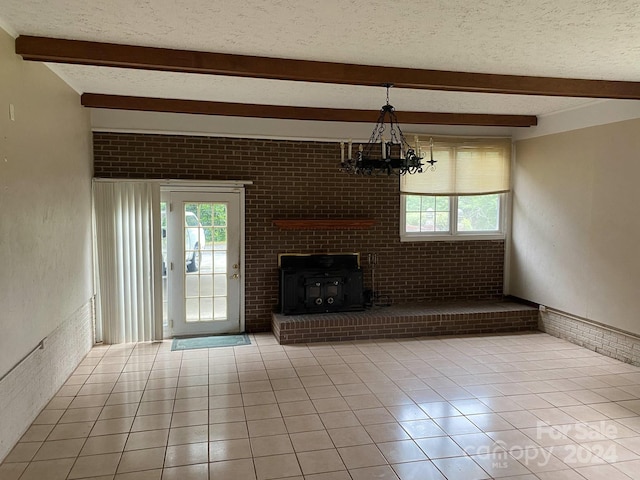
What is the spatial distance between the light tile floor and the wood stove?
0.72 meters

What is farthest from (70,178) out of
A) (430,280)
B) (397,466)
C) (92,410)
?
(430,280)

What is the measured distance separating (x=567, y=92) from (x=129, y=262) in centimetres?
501

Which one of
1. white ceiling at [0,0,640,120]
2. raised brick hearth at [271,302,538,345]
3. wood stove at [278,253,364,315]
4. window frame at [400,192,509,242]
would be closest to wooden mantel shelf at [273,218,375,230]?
wood stove at [278,253,364,315]

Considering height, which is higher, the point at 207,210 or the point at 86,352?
the point at 207,210

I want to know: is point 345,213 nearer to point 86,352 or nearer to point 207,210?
point 207,210

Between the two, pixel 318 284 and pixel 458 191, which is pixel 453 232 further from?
pixel 318 284

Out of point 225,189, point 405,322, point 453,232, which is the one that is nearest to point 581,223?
point 453,232

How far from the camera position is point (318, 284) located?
5949mm

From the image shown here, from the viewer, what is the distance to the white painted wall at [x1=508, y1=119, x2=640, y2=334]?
4.83 m

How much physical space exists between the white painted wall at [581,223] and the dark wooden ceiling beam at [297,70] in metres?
0.85

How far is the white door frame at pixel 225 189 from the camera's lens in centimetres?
564

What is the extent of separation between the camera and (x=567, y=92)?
4297 millimetres

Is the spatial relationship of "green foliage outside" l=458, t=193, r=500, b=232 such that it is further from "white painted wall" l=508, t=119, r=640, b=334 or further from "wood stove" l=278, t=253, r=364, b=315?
"wood stove" l=278, t=253, r=364, b=315

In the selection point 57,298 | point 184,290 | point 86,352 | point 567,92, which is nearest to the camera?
point 57,298
